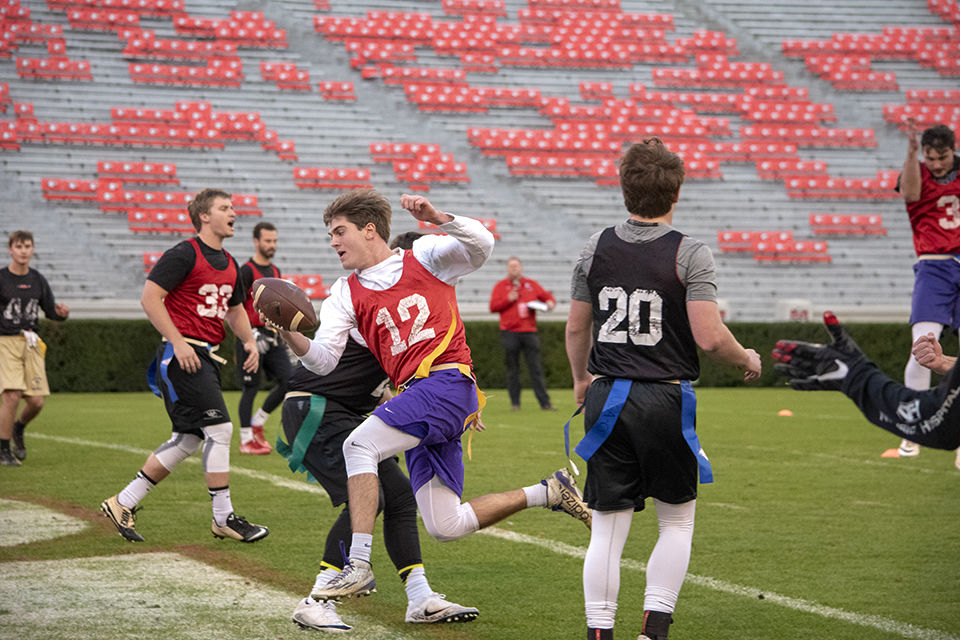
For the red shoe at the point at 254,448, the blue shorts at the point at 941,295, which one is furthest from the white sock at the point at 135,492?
the blue shorts at the point at 941,295

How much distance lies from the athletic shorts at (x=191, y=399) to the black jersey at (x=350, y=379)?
1556 millimetres

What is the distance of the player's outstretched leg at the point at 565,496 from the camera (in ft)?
16.1

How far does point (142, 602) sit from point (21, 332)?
605 cm

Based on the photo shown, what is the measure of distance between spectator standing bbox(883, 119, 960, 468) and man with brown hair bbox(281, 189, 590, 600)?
15.3 feet

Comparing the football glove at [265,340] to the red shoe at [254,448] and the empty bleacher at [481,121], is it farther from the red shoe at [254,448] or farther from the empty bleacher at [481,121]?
the empty bleacher at [481,121]

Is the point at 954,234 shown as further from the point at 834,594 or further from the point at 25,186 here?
the point at 25,186

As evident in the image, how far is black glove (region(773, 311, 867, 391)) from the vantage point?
3129 mm

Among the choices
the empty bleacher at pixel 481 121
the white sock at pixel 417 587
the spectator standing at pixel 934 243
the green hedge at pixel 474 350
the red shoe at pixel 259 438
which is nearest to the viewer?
the white sock at pixel 417 587

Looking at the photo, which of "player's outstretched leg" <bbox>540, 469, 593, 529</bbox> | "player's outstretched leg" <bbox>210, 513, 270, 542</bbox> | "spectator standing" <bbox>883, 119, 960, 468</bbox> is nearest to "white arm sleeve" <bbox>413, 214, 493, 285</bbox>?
"player's outstretched leg" <bbox>540, 469, 593, 529</bbox>

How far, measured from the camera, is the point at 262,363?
11.2 metres

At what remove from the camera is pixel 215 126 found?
2403 cm

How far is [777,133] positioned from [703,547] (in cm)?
2181

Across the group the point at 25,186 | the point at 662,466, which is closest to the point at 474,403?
the point at 662,466

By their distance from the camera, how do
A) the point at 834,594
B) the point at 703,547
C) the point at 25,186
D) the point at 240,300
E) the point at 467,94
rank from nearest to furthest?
the point at 834,594, the point at 703,547, the point at 240,300, the point at 25,186, the point at 467,94
